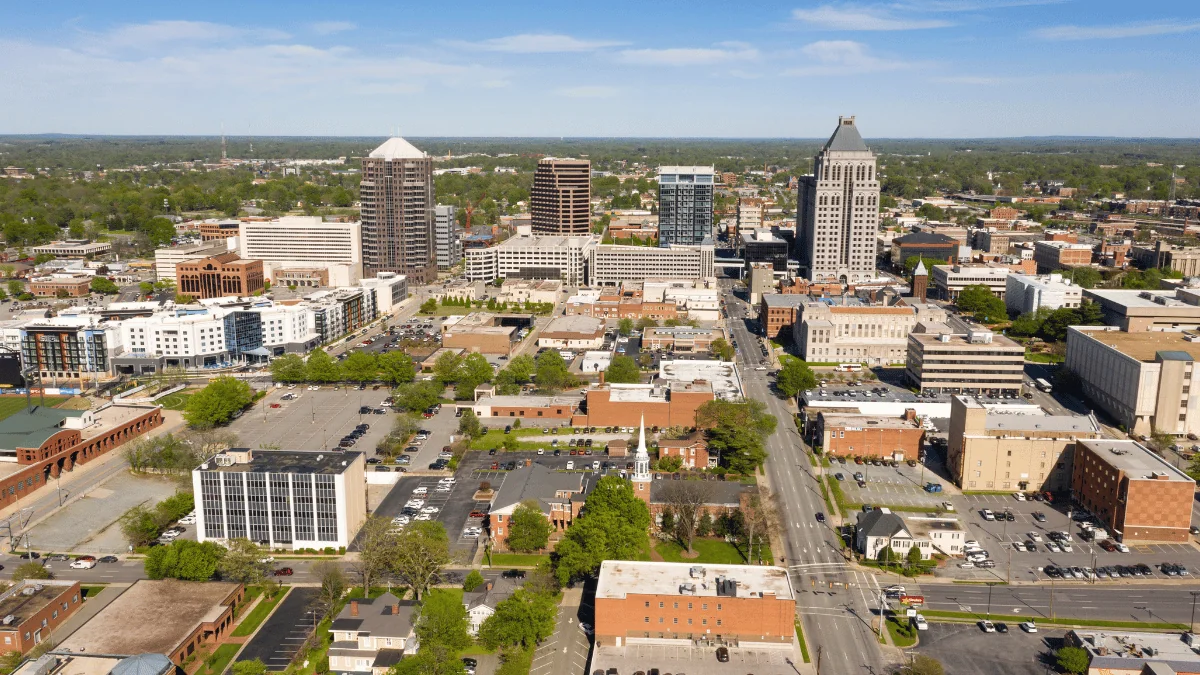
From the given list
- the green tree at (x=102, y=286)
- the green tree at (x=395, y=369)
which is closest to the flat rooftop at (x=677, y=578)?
the green tree at (x=395, y=369)

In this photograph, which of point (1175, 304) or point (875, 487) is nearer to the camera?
point (875, 487)

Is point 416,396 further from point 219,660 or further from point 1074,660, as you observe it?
point 1074,660

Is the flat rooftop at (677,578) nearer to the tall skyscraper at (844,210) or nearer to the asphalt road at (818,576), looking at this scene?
the asphalt road at (818,576)

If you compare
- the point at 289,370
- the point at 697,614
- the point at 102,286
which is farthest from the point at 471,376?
the point at 102,286

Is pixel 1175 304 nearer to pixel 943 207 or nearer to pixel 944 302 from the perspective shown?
pixel 944 302

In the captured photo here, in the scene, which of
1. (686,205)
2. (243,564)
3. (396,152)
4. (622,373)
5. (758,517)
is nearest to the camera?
(243,564)

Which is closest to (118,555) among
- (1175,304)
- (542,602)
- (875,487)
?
(542,602)
